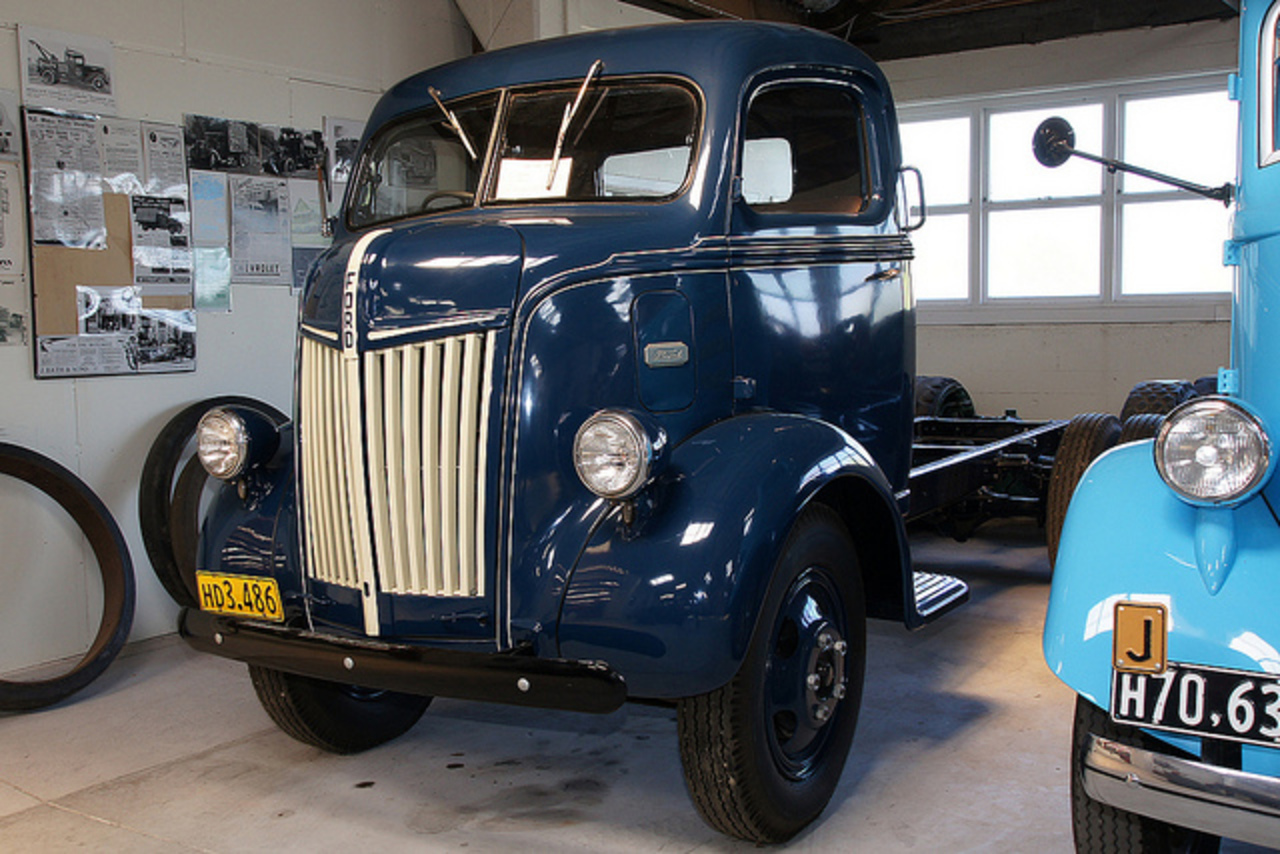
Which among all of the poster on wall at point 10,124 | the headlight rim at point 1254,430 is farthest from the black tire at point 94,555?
the headlight rim at point 1254,430

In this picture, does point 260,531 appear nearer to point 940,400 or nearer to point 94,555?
point 94,555

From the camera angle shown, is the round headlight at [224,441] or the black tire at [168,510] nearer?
the round headlight at [224,441]

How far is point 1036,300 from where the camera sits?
8.92 metres

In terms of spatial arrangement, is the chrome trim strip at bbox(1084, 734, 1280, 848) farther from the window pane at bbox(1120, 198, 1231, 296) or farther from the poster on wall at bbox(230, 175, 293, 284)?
the window pane at bbox(1120, 198, 1231, 296)

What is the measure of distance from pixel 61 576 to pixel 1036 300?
7.16 m

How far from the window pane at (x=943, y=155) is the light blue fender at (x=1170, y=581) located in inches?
301

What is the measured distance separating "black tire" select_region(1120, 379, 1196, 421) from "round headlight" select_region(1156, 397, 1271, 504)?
388cm

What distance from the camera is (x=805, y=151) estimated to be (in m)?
3.55

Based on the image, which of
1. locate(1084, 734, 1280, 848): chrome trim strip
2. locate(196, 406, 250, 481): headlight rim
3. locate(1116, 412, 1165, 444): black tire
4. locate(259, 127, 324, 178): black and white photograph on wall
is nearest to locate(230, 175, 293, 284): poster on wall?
locate(259, 127, 324, 178): black and white photograph on wall

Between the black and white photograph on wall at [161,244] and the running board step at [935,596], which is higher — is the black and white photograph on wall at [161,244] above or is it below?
above

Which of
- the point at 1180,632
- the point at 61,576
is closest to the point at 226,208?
the point at 61,576

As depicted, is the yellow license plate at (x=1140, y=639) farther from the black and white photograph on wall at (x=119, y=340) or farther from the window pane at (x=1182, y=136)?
the window pane at (x=1182, y=136)

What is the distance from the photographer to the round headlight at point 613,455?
242 centimetres

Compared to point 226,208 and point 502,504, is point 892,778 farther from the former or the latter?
point 226,208
